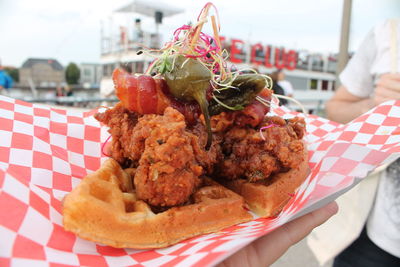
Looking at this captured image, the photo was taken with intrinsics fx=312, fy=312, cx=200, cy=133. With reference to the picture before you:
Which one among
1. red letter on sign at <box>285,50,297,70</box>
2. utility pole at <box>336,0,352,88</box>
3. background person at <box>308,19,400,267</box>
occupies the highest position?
red letter on sign at <box>285,50,297,70</box>

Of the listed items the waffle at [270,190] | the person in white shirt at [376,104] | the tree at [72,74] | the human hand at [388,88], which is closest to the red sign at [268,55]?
the person in white shirt at [376,104]

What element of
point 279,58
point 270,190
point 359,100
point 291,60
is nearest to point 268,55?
point 279,58

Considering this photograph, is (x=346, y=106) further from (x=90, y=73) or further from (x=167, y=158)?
(x=90, y=73)

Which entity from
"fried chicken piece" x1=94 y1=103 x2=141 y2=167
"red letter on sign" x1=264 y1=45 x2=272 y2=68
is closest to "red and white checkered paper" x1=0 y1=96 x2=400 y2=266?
"fried chicken piece" x1=94 y1=103 x2=141 y2=167

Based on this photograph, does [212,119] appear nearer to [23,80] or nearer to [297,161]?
[297,161]

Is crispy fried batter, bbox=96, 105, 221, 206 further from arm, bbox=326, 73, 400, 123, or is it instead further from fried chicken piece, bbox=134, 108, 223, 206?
arm, bbox=326, 73, 400, 123

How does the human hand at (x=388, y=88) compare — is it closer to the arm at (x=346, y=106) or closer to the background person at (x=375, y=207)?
the background person at (x=375, y=207)

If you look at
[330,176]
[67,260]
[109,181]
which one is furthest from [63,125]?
[330,176]
